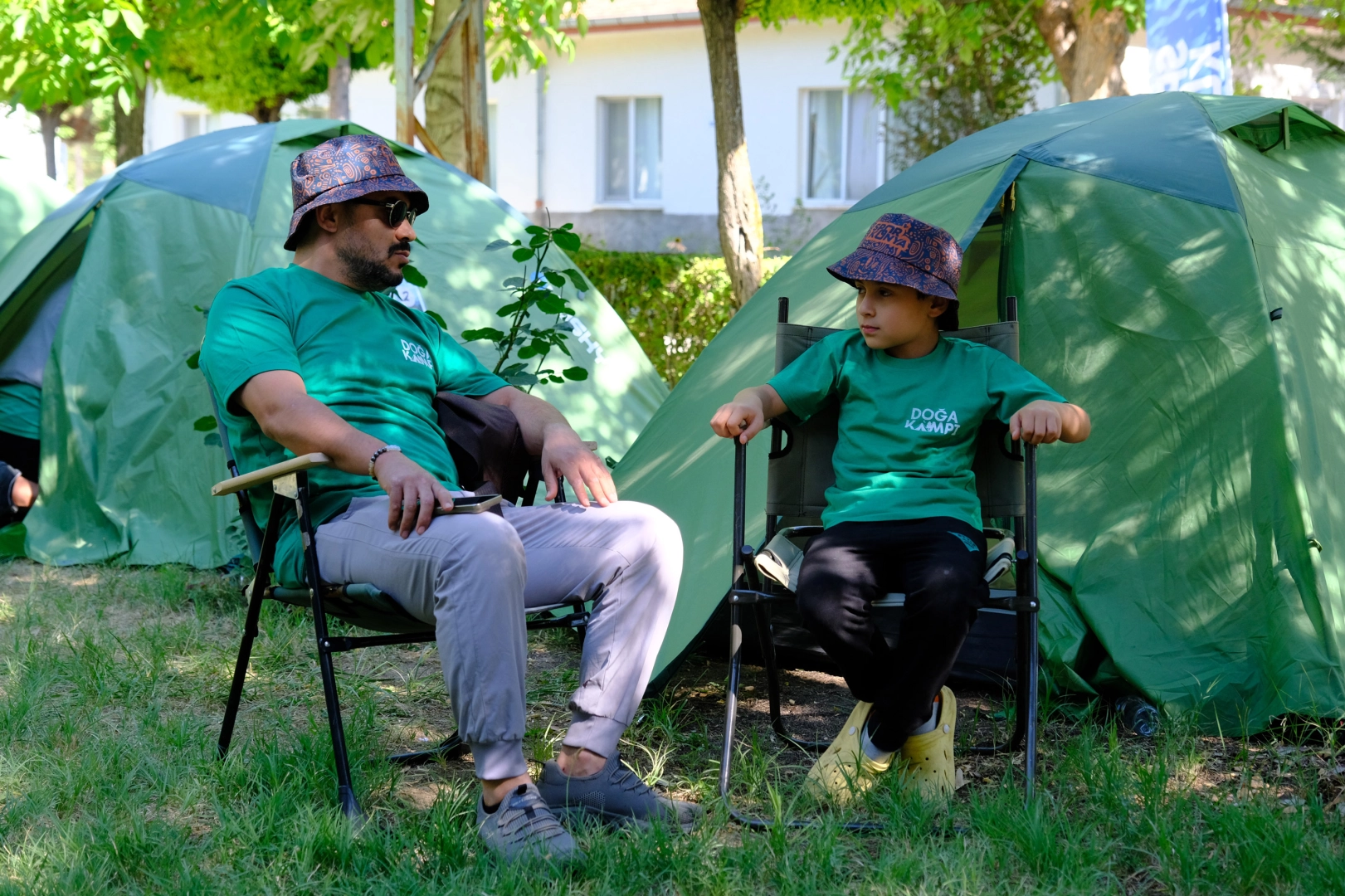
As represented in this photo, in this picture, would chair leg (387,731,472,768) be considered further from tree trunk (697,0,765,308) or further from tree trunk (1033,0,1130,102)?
tree trunk (1033,0,1130,102)

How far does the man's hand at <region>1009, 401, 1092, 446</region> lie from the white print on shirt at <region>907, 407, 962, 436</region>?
0.22 m

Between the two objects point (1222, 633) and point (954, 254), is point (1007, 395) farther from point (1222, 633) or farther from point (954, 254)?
point (1222, 633)

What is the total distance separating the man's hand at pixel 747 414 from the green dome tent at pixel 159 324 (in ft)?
7.65

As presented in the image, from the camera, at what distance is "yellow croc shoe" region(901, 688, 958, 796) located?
277 cm

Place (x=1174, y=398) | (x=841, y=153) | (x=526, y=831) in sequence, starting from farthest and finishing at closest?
(x=841, y=153) < (x=1174, y=398) < (x=526, y=831)

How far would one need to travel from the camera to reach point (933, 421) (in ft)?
9.69

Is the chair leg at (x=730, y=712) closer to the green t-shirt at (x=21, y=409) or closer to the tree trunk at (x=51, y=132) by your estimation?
the green t-shirt at (x=21, y=409)

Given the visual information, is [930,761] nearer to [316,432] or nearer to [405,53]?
[316,432]

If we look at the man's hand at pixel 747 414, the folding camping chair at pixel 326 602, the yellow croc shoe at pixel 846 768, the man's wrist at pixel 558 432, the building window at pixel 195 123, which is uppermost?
the building window at pixel 195 123

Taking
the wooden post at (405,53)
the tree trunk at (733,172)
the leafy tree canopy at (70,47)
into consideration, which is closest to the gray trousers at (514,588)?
the wooden post at (405,53)

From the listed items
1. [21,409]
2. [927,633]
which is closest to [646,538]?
[927,633]

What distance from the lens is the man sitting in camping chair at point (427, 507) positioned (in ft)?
7.91

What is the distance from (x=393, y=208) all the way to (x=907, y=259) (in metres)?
1.16

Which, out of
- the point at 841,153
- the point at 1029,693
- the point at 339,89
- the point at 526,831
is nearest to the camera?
the point at 526,831
